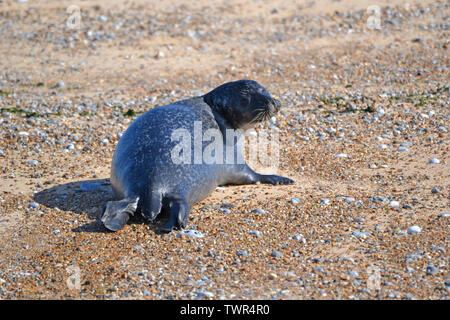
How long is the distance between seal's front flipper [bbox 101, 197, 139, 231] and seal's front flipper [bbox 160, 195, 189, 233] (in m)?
0.31

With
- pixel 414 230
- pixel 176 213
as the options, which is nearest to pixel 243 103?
pixel 176 213

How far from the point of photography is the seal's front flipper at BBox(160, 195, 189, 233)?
524 cm

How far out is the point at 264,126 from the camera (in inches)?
322

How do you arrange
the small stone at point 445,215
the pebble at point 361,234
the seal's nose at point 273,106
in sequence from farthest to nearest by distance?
the seal's nose at point 273,106
the small stone at point 445,215
the pebble at point 361,234

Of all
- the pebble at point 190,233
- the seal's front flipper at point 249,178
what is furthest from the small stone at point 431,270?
the seal's front flipper at point 249,178

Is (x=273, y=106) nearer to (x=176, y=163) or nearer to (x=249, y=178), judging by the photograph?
(x=249, y=178)

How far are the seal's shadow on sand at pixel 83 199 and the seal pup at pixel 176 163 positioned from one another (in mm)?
223

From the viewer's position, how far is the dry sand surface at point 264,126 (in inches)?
184

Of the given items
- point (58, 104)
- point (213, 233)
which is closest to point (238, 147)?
point (213, 233)

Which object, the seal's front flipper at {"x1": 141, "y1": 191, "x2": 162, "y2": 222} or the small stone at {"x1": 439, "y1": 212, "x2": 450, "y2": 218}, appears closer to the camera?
the seal's front flipper at {"x1": 141, "y1": 191, "x2": 162, "y2": 222}

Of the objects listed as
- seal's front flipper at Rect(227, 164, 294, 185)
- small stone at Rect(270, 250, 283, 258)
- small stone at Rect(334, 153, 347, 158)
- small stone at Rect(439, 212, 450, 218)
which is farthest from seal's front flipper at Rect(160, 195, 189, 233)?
small stone at Rect(334, 153, 347, 158)

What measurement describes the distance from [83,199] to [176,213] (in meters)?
1.34

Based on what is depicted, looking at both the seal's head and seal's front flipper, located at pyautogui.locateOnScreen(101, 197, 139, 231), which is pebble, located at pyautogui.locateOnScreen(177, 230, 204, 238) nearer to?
seal's front flipper, located at pyautogui.locateOnScreen(101, 197, 139, 231)

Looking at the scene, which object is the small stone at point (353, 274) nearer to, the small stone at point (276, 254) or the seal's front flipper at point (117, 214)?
the small stone at point (276, 254)
